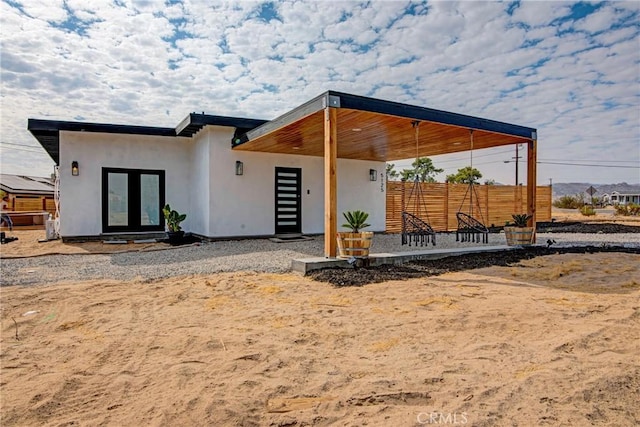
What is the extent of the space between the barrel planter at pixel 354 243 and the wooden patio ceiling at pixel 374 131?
1983 mm

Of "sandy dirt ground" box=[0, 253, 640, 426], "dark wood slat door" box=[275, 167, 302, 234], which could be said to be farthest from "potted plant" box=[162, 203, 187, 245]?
"sandy dirt ground" box=[0, 253, 640, 426]

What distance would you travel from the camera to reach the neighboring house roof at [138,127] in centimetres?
893

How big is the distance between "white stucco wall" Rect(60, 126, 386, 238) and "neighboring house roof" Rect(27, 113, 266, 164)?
285 mm

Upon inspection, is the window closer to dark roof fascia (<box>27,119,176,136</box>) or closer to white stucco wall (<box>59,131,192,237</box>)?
white stucco wall (<box>59,131,192,237</box>)

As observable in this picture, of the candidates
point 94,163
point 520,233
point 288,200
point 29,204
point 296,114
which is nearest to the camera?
point 296,114

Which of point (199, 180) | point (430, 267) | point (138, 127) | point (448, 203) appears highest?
point (138, 127)

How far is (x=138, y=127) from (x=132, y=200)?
203cm

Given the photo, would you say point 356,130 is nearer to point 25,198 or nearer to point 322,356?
point 322,356

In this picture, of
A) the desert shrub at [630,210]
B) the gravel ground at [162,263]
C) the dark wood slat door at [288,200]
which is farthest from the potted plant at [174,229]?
the desert shrub at [630,210]

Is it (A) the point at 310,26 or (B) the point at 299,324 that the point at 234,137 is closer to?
(A) the point at 310,26

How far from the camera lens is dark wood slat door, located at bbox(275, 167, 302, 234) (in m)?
10.7

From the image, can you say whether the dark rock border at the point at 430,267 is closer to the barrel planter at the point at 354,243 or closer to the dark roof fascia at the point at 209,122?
the barrel planter at the point at 354,243

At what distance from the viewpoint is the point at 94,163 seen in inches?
392

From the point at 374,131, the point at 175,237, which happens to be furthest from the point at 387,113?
the point at 175,237
